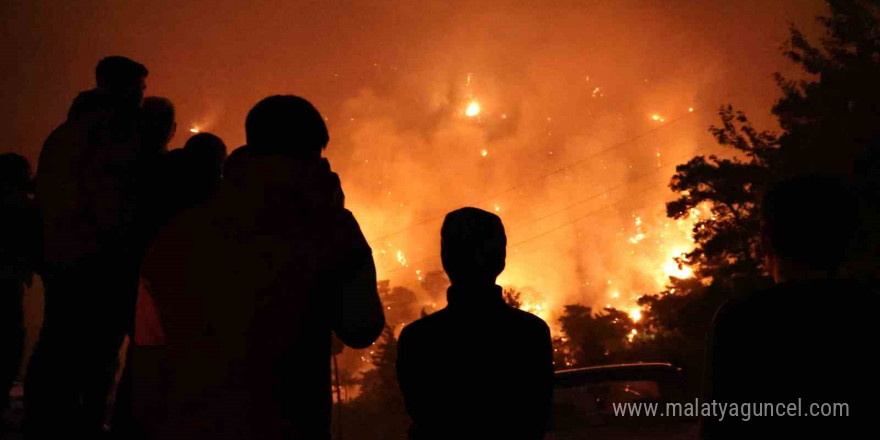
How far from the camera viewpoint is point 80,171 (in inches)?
125

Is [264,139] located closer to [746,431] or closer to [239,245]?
[239,245]

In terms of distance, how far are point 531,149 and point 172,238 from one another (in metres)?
126

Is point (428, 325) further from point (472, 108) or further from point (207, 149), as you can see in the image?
point (472, 108)

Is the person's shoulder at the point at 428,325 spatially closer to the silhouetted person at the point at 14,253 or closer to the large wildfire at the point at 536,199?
the silhouetted person at the point at 14,253

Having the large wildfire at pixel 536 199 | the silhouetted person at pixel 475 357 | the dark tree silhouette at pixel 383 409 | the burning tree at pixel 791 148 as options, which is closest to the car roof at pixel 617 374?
the silhouetted person at pixel 475 357

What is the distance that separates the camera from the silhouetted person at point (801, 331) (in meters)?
2.21

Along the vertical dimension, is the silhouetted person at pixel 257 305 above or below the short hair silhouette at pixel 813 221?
below

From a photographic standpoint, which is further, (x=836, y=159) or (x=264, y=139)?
(x=836, y=159)

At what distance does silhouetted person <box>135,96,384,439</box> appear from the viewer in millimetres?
2092

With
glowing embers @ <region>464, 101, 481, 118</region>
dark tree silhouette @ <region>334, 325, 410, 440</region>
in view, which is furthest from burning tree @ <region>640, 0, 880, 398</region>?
glowing embers @ <region>464, 101, 481, 118</region>

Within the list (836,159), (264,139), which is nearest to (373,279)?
(264,139)

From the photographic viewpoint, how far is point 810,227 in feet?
7.91

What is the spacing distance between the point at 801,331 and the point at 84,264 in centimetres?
316

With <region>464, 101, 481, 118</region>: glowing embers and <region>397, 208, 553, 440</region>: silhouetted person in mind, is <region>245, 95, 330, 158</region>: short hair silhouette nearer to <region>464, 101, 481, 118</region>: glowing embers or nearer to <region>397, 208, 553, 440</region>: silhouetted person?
<region>397, 208, 553, 440</region>: silhouetted person
